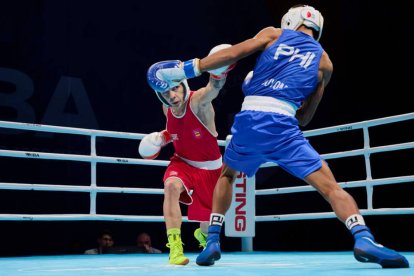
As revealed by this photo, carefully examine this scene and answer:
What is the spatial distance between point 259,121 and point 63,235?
361 cm

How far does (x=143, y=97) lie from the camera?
6.16 metres

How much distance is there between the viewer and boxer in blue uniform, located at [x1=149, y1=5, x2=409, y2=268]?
8.32ft

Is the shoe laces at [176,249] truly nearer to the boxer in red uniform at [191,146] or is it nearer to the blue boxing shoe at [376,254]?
the boxer in red uniform at [191,146]

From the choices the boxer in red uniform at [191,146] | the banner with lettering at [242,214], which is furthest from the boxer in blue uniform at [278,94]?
the banner with lettering at [242,214]

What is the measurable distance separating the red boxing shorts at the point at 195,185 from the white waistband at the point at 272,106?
2.87ft

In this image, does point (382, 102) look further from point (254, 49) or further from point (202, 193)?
point (254, 49)

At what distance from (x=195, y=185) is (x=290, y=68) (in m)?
1.11

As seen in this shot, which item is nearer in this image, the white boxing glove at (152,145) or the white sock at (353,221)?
the white sock at (353,221)

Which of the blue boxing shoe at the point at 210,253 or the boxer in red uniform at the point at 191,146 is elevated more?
the boxer in red uniform at the point at 191,146

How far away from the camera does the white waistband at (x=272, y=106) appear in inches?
103

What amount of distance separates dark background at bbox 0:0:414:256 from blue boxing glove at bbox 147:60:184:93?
2912mm

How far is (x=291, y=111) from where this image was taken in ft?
8.68

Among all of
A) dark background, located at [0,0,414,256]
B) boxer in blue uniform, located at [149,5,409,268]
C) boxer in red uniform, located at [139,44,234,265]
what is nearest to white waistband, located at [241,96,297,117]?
boxer in blue uniform, located at [149,5,409,268]

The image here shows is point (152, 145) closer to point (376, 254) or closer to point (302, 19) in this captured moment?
point (302, 19)
